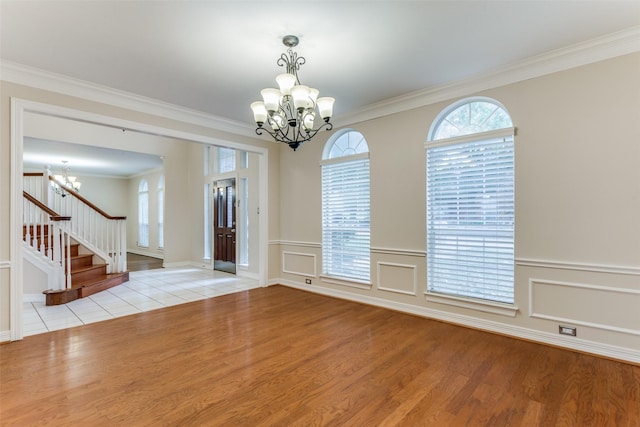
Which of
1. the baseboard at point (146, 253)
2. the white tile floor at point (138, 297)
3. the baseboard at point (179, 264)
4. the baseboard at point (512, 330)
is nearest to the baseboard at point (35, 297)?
the white tile floor at point (138, 297)

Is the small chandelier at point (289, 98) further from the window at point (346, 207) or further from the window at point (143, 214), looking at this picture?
the window at point (143, 214)

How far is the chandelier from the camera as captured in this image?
6148mm

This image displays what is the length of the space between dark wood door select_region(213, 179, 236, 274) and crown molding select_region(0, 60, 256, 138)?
228 cm

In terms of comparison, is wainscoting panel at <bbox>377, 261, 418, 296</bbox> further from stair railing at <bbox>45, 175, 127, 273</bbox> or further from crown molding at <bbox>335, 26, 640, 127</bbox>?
stair railing at <bbox>45, 175, 127, 273</bbox>

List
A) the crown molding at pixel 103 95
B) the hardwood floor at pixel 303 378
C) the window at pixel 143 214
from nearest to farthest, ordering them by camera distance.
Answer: the hardwood floor at pixel 303 378 → the crown molding at pixel 103 95 → the window at pixel 143 214

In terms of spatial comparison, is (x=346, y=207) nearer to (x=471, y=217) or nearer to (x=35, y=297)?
(x=471, y=217)

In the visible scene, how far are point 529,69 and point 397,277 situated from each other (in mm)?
2892

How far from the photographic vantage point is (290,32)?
263cm

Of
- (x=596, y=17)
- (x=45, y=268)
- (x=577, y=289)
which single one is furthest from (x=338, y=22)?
(x=45, y=268)

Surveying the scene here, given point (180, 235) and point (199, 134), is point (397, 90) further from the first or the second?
point (180, 235)

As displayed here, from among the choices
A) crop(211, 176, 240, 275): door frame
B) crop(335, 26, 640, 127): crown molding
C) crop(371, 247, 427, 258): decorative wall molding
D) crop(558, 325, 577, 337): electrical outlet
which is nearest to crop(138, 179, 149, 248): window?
crop(211, 176, 240, 275): door frame

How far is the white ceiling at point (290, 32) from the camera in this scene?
233cm

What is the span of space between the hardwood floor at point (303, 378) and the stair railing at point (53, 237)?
1.68m

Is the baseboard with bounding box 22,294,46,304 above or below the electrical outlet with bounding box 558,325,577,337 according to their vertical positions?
below
